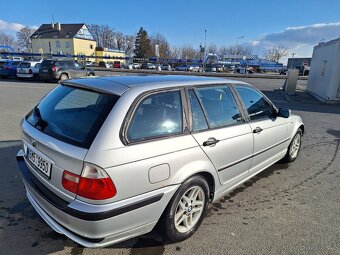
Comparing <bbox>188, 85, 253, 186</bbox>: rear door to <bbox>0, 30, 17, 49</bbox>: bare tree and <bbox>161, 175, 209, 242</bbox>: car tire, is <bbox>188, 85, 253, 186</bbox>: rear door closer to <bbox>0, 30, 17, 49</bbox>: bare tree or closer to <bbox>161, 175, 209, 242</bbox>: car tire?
<bbox>161, 175, 209, 242</bbox>: car tire

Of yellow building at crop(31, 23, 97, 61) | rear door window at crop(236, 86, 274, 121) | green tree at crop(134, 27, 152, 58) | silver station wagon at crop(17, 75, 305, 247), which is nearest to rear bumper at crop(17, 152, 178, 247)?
silver station wagon at crop(17, 75, 305, 247)

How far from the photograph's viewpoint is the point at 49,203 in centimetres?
218

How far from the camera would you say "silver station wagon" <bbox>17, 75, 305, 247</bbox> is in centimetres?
197

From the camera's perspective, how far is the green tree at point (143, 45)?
8104 cm

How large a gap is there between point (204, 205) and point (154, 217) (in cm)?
74

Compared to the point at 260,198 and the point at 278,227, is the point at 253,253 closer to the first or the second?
the point at 278,227

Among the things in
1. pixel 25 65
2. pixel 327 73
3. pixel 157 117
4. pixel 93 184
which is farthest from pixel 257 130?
pixel 25 65

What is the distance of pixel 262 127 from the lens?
3.49 metres

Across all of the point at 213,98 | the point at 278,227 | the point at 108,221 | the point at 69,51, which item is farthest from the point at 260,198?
the point at 69,51

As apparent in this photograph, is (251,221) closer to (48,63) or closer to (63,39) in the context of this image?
(48,63)

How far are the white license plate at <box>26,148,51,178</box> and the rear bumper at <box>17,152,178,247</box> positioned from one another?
163 millimetres

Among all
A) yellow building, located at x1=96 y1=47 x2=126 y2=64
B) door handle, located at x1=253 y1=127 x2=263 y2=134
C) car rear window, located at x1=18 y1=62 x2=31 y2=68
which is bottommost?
door handle, located at x1=253 y1=127 x2=263 y2=134

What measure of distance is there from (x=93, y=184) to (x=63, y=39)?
82.3 m

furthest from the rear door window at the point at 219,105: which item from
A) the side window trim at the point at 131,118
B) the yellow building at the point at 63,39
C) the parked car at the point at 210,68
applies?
the yellow building at the point at 63,39
